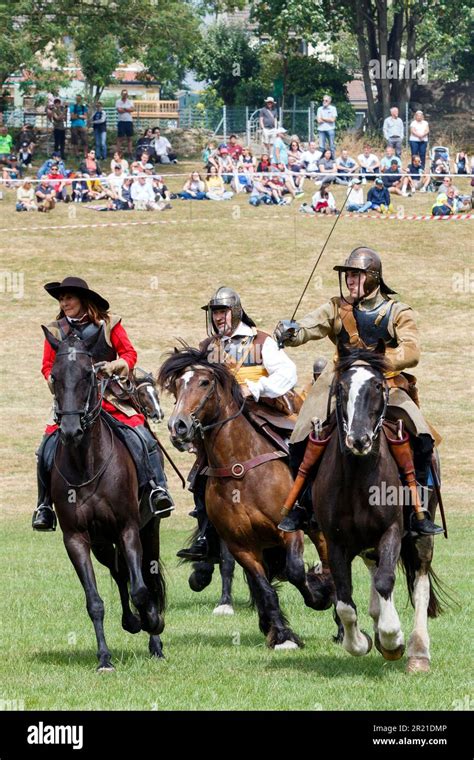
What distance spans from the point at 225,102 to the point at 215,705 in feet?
172

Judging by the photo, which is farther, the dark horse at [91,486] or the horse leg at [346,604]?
the dark horse at [91,486]

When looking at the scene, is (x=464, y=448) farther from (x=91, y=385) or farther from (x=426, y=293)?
(x=91, y=385)

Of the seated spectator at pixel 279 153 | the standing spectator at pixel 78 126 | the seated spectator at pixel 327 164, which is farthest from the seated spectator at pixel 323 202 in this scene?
the standing spectator at pixel 78 126

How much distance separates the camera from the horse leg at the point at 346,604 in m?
10.3

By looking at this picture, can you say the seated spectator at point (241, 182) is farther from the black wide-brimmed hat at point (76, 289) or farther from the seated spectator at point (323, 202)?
the black wide-brimmed hat at point (76, 289)

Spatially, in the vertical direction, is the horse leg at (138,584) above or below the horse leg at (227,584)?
above

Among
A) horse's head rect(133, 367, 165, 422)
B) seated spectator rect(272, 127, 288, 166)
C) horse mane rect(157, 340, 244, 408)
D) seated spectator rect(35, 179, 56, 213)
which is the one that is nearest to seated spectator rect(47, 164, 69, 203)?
seated spectator rect(35, 179, 56, 213)

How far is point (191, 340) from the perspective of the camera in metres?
32.3

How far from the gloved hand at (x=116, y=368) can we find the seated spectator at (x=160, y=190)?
28.9m

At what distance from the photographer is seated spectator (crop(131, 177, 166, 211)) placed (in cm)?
3959

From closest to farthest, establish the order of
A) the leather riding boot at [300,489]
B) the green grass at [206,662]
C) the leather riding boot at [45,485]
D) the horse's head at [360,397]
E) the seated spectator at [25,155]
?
the green grass at [206,662]
the horse's head at [360,397]
the leather riding boot at [300,489]
the leather riding boot at [45,485]
the seated spectator at [25,155]

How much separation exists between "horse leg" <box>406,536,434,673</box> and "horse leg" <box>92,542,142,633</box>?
2.33 m

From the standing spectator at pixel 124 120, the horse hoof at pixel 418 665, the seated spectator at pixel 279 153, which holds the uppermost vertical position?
the standing spectator at pixel 124 120

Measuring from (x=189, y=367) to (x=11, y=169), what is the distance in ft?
103
